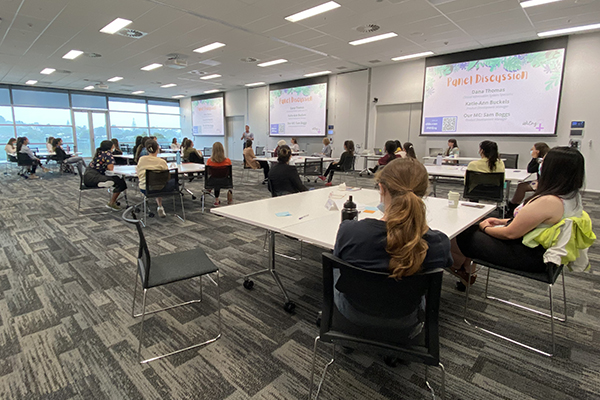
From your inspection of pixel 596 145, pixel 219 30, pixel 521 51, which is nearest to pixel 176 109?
pixel 219 30

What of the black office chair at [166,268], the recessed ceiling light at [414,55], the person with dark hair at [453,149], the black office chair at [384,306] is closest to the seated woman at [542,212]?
the black office chair at [384,306]

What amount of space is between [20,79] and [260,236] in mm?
13829

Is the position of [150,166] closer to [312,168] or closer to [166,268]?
[166,268]

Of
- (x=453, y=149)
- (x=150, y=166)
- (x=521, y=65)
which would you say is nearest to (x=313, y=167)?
(x=150, y=166)

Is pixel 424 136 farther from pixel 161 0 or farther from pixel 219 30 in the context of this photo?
pixel 161 0

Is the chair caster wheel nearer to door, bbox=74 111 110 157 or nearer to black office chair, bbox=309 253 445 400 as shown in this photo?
black office chair, bbox=309 253 445 400

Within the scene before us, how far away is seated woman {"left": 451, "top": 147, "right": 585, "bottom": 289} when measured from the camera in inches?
71.7

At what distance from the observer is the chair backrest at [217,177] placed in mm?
5270

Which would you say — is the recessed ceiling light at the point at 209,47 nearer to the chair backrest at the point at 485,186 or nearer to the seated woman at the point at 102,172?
the seated woman at the point at 102,172

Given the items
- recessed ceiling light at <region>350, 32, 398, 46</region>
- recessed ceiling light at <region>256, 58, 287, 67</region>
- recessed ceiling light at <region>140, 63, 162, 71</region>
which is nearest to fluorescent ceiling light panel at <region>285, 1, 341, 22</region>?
recessed ceiling light at <region>350, 32, 398, 46</region>

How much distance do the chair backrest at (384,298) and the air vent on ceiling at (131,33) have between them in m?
7.54

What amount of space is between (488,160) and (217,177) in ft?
13.3

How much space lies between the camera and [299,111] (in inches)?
490

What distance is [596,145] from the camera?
7.13 metres
